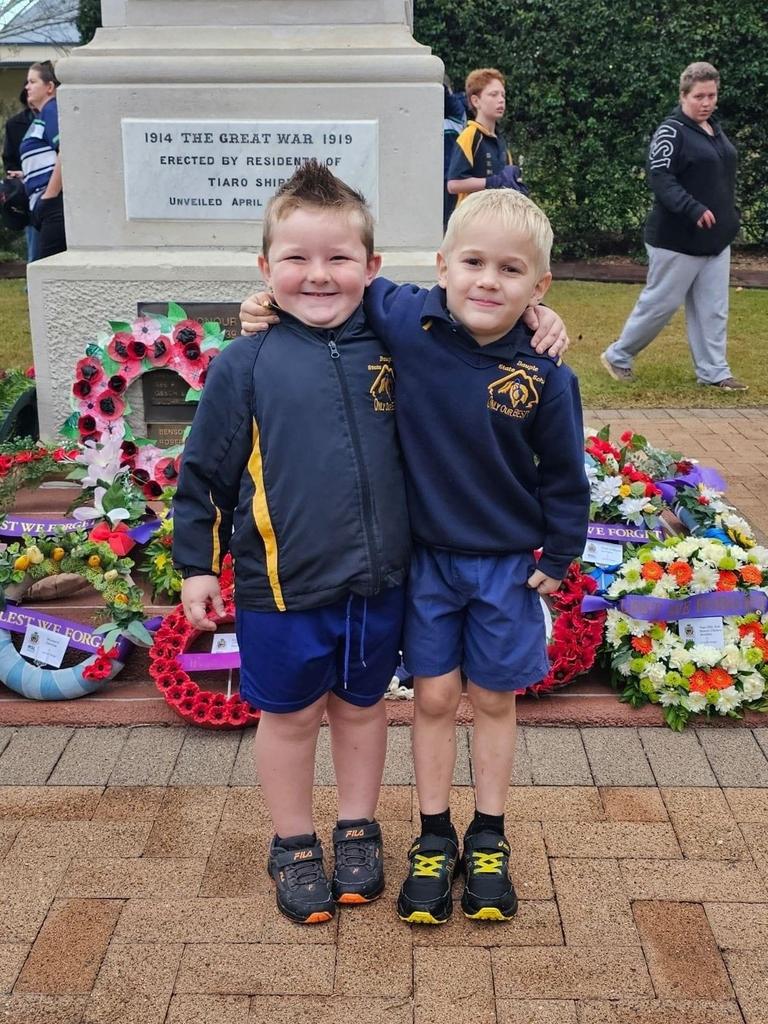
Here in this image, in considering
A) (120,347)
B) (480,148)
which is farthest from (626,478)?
(480,148)

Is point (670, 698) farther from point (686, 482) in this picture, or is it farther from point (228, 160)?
point (228, 160)

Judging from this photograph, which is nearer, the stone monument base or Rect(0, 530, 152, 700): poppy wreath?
Rect(0, 530, 152, 700): poppy wreath

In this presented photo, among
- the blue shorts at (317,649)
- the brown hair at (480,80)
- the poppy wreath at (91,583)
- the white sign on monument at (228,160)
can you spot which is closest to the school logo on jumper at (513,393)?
the blue shorts at (317,649)

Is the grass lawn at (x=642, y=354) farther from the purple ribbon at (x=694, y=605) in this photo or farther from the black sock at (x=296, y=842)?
the black sock at (x=296, y=842)

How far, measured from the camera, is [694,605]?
3434 mm

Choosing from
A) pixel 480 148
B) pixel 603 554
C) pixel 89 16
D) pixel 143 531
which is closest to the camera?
pixel 603 554

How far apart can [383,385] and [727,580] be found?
1.70 m

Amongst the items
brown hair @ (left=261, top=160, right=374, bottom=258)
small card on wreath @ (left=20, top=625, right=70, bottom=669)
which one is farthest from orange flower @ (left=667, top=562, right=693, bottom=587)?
small card on wreath @ (left=20, top=625, right=70, bottom=669)

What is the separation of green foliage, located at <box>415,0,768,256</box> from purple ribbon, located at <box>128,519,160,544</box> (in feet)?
33.3

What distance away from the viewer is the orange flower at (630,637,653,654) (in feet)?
11.0

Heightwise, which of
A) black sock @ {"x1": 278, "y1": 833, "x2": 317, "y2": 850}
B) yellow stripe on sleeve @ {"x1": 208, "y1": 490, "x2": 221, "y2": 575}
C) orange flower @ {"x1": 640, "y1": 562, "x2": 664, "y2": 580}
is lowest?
black sock @ {"x1": 278, "y1": 833, "x2": 317, "y2": 850}

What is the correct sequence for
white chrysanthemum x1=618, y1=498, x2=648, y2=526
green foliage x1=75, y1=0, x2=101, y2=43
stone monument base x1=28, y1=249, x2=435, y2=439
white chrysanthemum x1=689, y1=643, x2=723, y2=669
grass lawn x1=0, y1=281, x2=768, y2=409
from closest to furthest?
white chrysanthemum x1=689, y1=643, x2=723, y2=669 < white chrysanthemum x1=618, y1=498, x2=648, y2=526 < stone monument base x1=28, y1=249, x2=435, y2=439 < grass lawn x1=0, y1=281, x2=768, y2=409 < green foliage x1=75, y1=0, x2=101, y2=43

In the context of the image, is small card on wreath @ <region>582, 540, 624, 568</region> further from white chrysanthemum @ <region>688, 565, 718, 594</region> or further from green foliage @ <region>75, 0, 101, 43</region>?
green foliage @ <region>75, 0, 101, 43</region>

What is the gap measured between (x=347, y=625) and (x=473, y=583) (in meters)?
0.27
